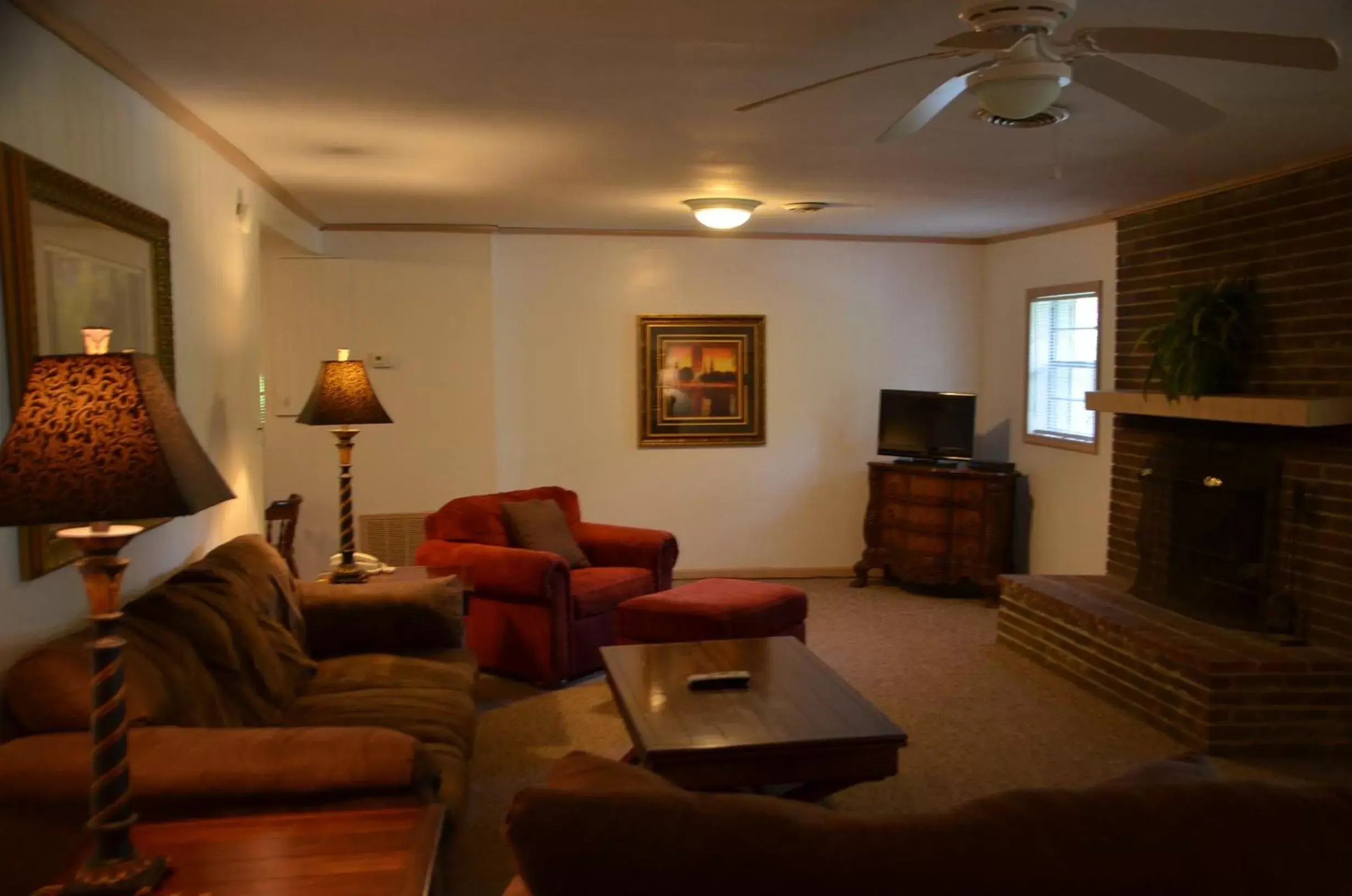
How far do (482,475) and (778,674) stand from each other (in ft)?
11.6

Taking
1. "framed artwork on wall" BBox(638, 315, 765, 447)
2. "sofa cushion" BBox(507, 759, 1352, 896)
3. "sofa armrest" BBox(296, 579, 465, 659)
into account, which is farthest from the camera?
"framed artwork on wall" BBox(638, 315, 765, 447)

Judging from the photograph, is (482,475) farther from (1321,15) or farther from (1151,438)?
(1321,15)

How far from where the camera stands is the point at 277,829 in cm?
207

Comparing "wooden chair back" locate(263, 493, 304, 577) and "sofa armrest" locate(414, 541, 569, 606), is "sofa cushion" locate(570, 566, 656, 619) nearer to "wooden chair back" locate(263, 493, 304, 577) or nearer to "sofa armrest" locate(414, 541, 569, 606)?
"sofa armrest" locate(414, 541, 569, 606)

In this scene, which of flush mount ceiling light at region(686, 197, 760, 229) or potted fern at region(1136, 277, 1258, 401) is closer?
potted fern at region(1136, 277, 1258, 401)

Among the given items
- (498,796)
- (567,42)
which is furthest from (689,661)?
(567,42)

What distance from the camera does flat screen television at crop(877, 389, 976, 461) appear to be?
6715 millimetres

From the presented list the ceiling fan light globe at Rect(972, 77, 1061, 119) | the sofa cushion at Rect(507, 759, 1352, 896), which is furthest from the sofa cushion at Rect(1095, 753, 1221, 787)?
the ceiling fan light globe at Rect(972, 77, 1061, 119)

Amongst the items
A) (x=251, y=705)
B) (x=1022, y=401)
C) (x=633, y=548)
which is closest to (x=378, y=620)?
(x=251, y=705)

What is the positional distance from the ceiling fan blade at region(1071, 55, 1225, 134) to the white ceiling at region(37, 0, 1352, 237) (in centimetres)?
21

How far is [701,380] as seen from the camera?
7.08 metres

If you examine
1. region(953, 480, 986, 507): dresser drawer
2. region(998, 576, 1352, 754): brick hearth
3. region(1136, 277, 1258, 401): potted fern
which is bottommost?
region(998, 576, 1352, 754): brick hearth

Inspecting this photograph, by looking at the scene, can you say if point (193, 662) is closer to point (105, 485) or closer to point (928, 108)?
point (105, 485)

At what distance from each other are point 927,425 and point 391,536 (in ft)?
11.4
